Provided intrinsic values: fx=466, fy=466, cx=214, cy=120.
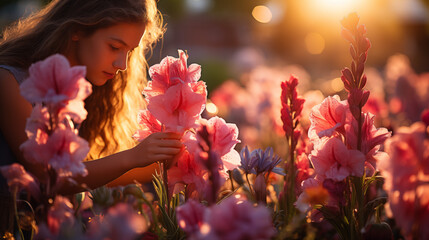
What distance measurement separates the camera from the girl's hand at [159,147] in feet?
4.72

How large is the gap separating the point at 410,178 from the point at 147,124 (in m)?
0.85

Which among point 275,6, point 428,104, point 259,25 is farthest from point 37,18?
point 259,25

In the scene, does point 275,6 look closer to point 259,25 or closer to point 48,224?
point 259,25

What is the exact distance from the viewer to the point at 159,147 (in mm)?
1439

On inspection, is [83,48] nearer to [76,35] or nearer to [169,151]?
[76,35]

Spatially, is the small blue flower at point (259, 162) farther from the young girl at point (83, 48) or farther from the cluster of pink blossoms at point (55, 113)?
the cluster of pink blossoms at point (55, 113)

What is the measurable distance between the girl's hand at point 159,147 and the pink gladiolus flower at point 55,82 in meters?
0.37

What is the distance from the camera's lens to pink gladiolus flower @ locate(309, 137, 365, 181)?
141cm

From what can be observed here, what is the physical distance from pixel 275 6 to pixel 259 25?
2759 millimetres

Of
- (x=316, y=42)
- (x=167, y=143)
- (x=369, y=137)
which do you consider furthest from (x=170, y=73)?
(x=316, y=42)

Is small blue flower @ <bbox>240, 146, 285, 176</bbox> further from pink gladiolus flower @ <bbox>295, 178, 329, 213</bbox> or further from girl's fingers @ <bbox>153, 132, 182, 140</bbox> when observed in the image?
girl's fingers @ <bbox>153, 132, 182, 140</bbox>

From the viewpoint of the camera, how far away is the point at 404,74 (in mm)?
4695

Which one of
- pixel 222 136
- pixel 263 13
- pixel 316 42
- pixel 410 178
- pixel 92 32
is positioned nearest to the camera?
pixel 410 178

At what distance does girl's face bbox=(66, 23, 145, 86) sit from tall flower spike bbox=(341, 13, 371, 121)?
892 millimetres
